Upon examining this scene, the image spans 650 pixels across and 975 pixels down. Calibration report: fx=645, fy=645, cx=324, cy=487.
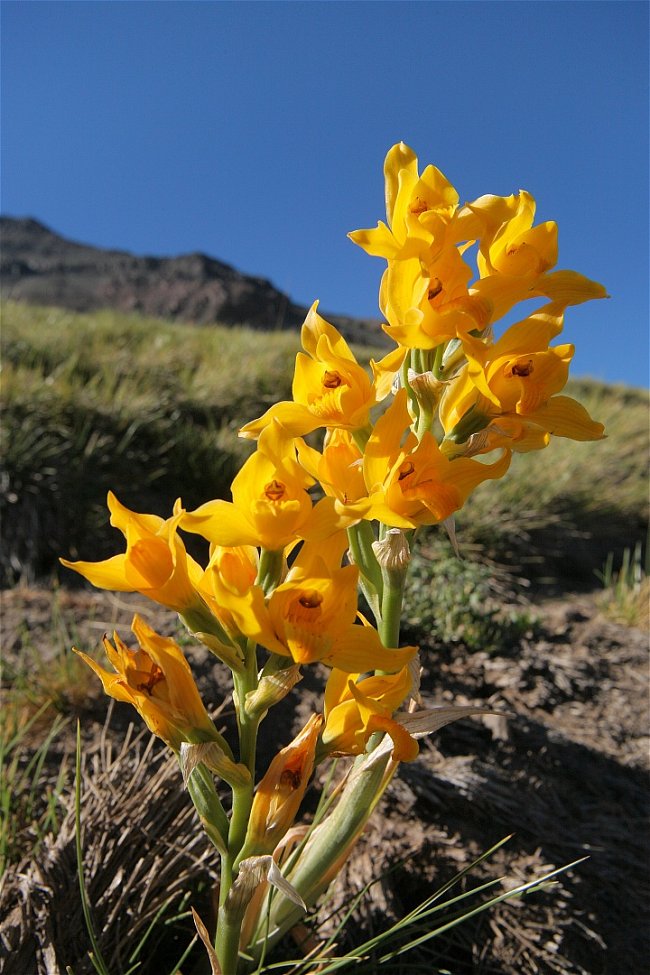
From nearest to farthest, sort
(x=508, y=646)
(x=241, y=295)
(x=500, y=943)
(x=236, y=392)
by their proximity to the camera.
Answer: (x=500, y=943) < (x=508, y=646) < (x=236, y=392) < (x=241, y=295)

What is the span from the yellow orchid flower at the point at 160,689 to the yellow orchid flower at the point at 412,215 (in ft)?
2.34

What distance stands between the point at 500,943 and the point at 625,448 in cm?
551

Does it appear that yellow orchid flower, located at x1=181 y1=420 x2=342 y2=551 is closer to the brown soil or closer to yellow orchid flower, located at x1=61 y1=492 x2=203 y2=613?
yellow orchid flower, located at x1=61 y1=492 x2=203 y2=613

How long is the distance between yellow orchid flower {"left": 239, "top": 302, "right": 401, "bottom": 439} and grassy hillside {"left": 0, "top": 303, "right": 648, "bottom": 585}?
2.89 metres

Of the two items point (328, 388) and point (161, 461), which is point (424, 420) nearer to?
point (328, 388)

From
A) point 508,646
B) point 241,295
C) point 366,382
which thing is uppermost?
point 241,295

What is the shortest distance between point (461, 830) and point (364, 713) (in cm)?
111

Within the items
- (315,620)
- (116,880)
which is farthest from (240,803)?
(116,880)

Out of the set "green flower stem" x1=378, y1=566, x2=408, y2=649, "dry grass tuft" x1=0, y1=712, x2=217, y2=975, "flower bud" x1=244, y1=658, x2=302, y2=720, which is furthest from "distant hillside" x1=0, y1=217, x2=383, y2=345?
"flower bud" x1=244, y1=658, x2=302, y2=720

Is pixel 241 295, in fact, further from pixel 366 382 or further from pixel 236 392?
pixel 366 382

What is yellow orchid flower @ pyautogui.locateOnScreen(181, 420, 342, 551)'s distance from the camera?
92 cm

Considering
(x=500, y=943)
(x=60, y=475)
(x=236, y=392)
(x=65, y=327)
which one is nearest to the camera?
(x=500, y=943)

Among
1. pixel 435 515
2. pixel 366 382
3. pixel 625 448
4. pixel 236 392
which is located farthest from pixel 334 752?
pixel 625 448

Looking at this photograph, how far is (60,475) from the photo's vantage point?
3.81 m
